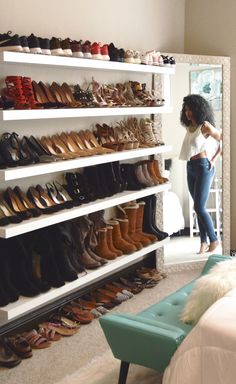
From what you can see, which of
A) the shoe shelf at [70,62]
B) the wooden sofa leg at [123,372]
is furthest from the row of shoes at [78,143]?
the wooden sofa leg at [123,372]

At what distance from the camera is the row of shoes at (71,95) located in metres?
2.93

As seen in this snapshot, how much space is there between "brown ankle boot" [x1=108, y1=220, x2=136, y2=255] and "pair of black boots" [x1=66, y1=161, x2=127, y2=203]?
28cm

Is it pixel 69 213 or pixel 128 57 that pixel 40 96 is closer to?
pixel 69 213

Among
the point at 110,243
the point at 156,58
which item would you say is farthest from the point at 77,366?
the point at 156,58

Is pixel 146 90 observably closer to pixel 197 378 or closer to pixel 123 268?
pixel 123 268

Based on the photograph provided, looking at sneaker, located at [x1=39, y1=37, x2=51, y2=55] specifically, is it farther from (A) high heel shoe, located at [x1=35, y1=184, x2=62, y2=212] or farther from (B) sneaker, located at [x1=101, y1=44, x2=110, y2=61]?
(A) high heel shoe, located at [x1=35, y1=184, x2=62, y2=212]

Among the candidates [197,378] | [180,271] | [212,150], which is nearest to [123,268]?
[180,271]

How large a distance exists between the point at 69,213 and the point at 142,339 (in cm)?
→ 104

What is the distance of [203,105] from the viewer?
4492mm

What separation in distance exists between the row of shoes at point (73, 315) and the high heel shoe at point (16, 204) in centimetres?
72

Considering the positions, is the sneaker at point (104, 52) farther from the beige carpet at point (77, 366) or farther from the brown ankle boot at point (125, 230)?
the beige carpet at point (77, 366)

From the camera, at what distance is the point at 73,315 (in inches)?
138

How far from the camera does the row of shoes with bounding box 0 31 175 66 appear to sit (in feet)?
9.27

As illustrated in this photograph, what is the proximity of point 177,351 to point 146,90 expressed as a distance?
242cm
